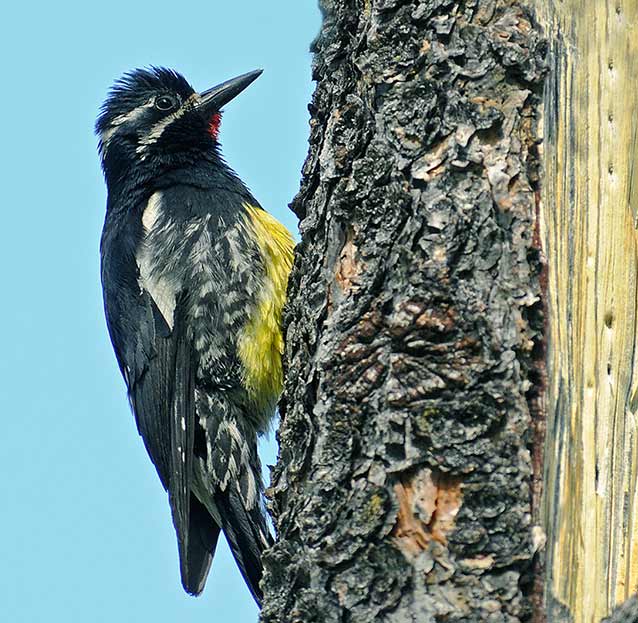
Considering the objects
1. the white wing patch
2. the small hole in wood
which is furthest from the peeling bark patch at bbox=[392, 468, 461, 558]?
the white wing patch

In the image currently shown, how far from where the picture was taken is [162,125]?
4520 millimetres

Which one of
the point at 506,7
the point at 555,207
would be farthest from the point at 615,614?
the point at 506,7

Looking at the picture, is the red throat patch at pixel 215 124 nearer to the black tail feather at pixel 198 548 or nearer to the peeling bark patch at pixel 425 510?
the black tail feather at pixel 198 548

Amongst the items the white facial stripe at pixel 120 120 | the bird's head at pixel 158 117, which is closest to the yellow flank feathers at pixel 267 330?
the bird's head at pixel 158 117

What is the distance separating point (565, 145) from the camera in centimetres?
232

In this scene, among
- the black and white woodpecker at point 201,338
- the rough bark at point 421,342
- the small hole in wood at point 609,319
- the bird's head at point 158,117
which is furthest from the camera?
the bird's head at point 158,117

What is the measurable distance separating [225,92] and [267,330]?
134 centimetres

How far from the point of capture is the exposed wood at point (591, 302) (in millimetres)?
2094

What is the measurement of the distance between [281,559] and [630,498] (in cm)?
81

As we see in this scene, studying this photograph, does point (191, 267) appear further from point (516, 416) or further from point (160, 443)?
point (516, 416)

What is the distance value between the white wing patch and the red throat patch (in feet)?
1.72

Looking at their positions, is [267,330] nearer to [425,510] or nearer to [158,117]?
[158,117]

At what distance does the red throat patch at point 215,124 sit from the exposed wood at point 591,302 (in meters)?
2.37

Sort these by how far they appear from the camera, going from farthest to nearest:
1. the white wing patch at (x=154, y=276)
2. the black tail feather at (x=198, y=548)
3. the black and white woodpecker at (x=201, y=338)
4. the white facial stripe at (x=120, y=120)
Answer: the white facial stripe at (x=120, y=120) → the white wing patch at (x=154, y=276) → the black and white woodpecker at (x=201, y=338) → the black tail feather at (x=198, y=548)
